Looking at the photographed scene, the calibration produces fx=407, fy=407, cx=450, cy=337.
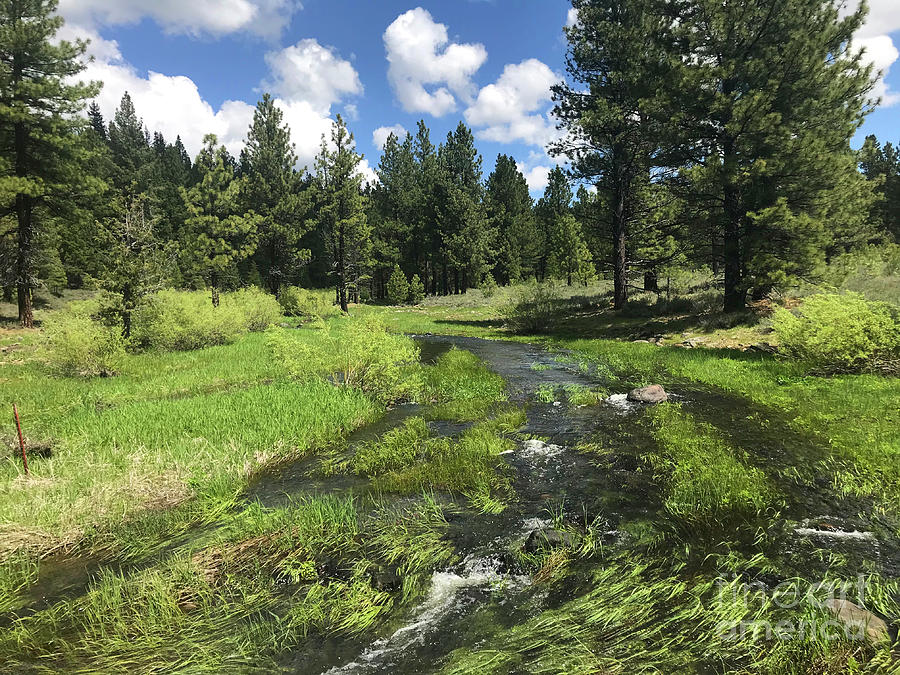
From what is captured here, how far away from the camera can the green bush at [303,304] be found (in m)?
38.4

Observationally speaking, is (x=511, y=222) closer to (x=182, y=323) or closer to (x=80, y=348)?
(x=182, y=323)

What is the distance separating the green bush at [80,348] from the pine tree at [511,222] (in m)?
53.8

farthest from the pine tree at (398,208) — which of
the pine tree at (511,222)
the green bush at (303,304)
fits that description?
the green bush at (303,304)

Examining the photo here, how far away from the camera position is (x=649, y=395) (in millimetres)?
12000

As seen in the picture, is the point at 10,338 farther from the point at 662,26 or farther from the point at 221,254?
the point at 662,26

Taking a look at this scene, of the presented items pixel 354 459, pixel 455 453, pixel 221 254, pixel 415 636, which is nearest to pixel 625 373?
pixel 455 453

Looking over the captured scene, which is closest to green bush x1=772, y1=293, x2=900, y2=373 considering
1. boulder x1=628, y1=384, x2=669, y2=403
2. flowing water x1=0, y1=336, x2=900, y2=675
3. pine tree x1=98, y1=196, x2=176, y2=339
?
flowing water x1=0, y1=336, x2=900, y2=675

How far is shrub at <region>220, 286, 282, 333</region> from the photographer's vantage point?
92.1 ft

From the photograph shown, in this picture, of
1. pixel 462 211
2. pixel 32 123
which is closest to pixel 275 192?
pixel 32 123

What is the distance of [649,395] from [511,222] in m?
57.1

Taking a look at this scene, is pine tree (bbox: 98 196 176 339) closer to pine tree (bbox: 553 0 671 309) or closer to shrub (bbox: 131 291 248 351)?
shrub (bbox: 131 291 248 351)

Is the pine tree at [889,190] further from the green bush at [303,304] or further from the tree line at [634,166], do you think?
the green bush at [303,304]

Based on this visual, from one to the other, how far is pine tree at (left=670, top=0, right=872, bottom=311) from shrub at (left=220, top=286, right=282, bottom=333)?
2751cm

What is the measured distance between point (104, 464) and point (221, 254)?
28.5m
